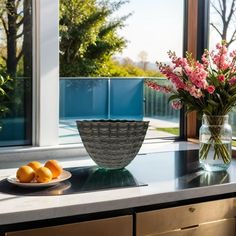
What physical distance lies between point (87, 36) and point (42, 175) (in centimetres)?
119

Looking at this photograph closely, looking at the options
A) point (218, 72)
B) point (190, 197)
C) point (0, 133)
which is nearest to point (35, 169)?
point (190, 197)

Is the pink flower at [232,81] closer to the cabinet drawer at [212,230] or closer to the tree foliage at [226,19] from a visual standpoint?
the cabinet drawer at [212,230]

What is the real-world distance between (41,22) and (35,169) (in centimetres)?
103

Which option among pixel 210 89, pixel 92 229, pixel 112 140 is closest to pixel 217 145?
pixel 210 89

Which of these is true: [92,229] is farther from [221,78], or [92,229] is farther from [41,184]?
[221,78]

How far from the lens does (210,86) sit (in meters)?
1.96

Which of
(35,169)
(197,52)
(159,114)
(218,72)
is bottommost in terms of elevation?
(35,169)

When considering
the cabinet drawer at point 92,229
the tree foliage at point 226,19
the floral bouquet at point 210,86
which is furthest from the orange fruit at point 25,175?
the tree foliage at point 226,19

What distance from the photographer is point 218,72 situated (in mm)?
2055

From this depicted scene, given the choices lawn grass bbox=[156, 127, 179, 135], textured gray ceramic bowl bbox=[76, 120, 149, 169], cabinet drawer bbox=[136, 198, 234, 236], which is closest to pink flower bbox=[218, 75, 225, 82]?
textured gray ceramic bowl bbox=[76, 120, 149, 169]

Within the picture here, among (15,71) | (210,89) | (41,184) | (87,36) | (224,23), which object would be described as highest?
(224,23)

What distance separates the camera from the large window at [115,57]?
103 inches

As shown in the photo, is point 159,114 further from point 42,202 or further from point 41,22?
point 42,202

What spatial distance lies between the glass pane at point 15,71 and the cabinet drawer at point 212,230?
3.78ft
